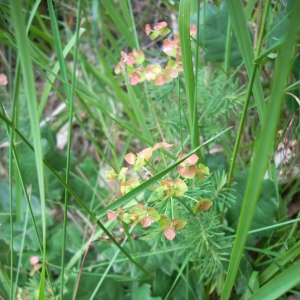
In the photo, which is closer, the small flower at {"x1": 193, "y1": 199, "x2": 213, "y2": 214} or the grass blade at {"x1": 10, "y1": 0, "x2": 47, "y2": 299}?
the grass blade at {"x1": 10, "y1": 0, "x2": 47, "y2": 299}

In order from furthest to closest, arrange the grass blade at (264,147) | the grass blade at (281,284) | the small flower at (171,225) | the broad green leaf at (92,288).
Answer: the broad green leaf at (92,288) → the small flower at (171,225) → the grass blade at (281,284) → the grass blade at (264,147)

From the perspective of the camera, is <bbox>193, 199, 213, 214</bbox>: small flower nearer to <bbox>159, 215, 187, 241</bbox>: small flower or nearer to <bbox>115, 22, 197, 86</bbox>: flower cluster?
<bbox>159, 215, 187, 241</bbox>: small flower

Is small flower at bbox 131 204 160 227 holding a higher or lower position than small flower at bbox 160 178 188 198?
lower

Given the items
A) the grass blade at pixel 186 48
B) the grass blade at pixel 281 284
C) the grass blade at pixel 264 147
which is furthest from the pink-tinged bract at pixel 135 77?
the grass blade at pixel 281 284

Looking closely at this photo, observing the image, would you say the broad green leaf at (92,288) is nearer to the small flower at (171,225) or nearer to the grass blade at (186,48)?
the small flower at (171,225)

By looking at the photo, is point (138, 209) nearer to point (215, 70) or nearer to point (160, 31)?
point (160, 31)

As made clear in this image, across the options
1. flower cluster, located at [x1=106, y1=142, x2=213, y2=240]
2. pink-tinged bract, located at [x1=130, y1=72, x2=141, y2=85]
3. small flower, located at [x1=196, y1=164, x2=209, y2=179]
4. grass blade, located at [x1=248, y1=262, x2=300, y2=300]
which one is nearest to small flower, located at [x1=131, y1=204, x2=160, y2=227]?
flower cluster, located at [x1=106, y1=142, x2=213, y2=240]

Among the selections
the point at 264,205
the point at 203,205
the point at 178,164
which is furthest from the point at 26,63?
the point at 264,205

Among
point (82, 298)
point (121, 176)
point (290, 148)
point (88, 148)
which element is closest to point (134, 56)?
point (121, 176)
